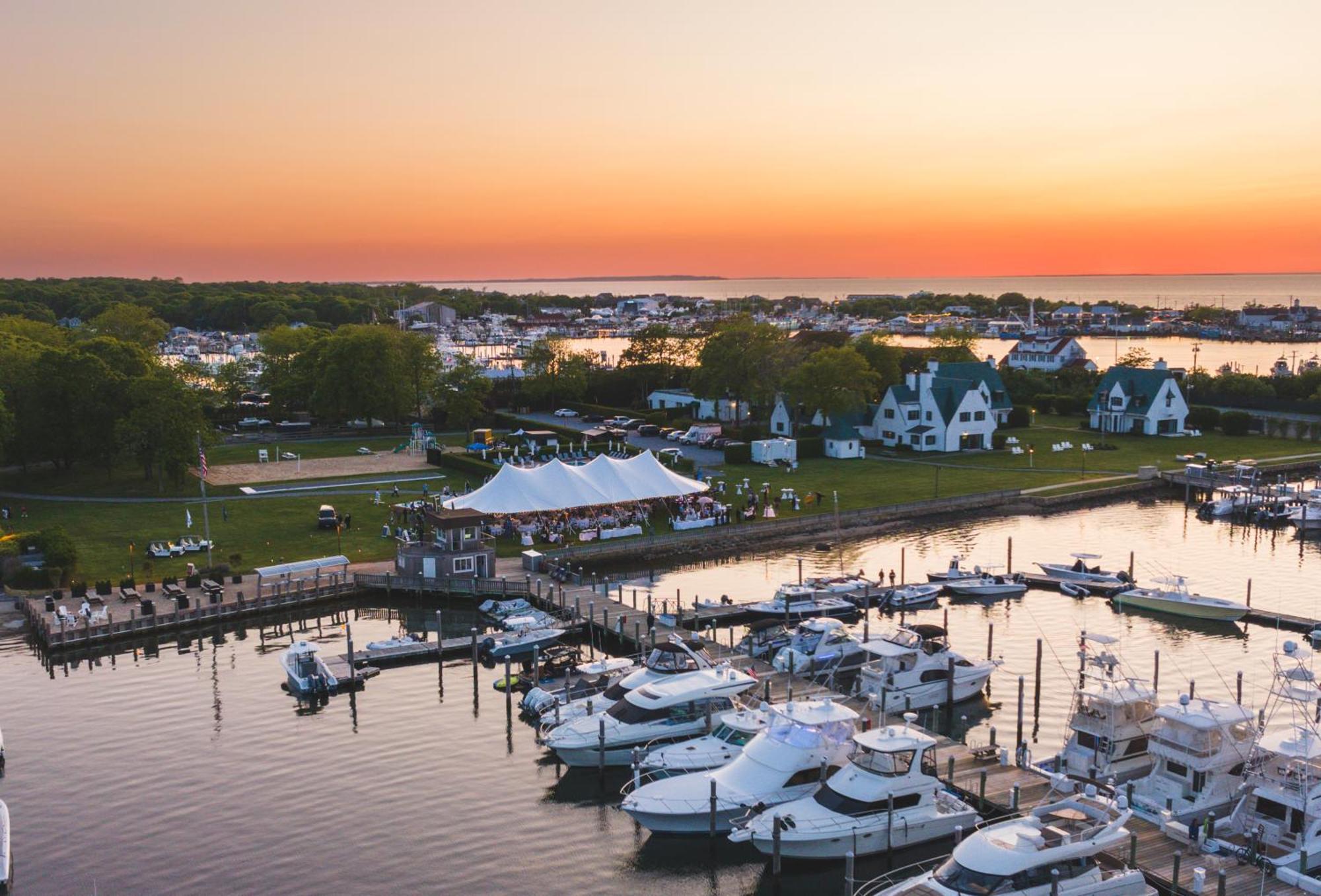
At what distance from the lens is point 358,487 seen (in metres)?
70.2

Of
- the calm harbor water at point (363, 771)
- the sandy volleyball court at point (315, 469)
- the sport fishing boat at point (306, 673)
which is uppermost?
the sandy volleyball court at point (315, 469)

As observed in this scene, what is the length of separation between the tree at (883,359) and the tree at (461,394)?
32.8m

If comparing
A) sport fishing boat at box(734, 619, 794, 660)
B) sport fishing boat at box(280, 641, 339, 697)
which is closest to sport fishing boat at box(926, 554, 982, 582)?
sport fishing boat at box(734, 619, 794, 660)

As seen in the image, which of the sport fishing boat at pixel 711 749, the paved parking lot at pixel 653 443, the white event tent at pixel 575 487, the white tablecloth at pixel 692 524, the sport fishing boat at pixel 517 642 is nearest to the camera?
the sport fishing boat at pixel 711 749

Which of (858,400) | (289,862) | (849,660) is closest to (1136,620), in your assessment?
(849,660)

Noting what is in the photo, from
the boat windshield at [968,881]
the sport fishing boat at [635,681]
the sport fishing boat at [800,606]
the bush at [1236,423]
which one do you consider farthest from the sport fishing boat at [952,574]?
the bush at [1236,423]

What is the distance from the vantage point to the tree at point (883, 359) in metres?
97.6

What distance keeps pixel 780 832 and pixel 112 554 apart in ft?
133

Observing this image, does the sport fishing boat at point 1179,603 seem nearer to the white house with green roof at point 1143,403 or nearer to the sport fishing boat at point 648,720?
the sport fishing boat at point 648,720

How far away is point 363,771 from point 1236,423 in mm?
82276

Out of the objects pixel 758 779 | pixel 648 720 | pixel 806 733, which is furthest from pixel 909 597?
pixel 758 779

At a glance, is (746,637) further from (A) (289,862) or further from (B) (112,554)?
(B) (112,554)

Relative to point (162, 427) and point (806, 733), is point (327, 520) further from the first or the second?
point (806, 733)

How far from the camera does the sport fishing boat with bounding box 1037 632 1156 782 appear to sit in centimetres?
3006
